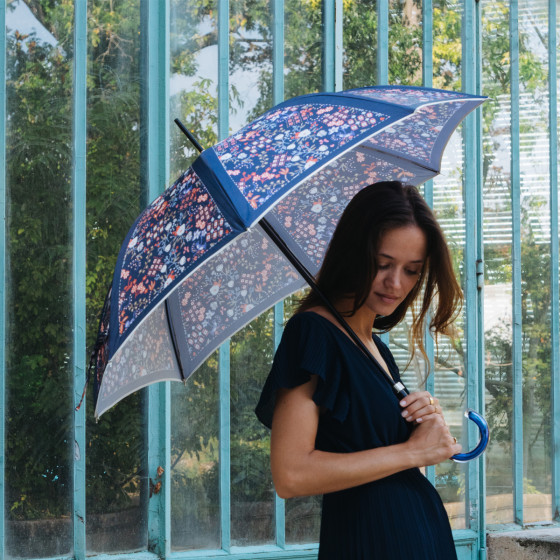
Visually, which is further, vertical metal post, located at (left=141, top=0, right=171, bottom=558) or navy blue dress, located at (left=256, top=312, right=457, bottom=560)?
vertical metal post, located at (left=141, top=0, right=171, bottom=558)

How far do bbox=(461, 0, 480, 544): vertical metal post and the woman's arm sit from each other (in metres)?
2.25

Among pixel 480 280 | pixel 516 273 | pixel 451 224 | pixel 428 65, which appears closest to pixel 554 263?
pixel 516 273

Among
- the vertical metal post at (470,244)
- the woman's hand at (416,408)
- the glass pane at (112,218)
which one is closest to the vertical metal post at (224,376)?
the glass pane at (112,218)

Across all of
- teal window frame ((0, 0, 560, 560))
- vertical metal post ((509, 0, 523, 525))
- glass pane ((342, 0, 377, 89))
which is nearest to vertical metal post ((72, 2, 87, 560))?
teal window frame ((0, 0, 560, 560))

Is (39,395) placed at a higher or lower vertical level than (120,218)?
lower

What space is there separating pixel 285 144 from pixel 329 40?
210cm

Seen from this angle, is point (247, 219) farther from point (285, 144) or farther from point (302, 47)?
point (302, 47)

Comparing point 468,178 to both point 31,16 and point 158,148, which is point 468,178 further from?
point 31,16

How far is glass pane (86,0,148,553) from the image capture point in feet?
11.1

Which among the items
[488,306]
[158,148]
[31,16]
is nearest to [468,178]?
[488,306]

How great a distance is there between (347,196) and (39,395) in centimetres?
149

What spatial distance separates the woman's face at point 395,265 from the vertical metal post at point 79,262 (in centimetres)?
157

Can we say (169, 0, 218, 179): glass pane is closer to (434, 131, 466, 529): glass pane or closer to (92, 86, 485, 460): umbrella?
(92, 86, 485, 460): umbrella

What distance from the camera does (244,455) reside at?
3.65 metres
